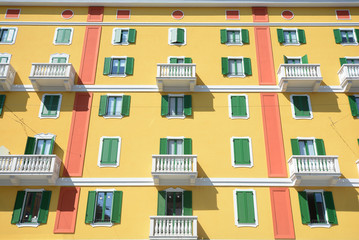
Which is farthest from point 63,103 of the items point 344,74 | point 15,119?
point 344,74

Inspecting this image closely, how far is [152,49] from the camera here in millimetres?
26766

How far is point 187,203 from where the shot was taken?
2164 cm

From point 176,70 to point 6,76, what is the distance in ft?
36.0

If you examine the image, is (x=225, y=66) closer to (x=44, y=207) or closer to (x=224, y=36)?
(x=224, y=36)

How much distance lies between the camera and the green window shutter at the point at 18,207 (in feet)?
69.2

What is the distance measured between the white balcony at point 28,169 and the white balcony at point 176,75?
27.0ft

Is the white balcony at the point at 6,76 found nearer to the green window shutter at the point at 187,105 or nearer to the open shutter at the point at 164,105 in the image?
the open shutter at the point at 164,105

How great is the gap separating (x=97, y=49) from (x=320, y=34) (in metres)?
16.1

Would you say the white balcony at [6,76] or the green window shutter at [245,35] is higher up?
the green window shutter at [245,35]

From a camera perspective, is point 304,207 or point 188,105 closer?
point 304,207

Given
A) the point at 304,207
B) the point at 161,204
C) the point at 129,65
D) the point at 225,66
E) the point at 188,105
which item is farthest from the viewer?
the point at 129,65

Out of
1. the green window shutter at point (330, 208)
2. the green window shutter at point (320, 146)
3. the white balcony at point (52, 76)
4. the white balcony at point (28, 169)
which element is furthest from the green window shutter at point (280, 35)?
the white balcony at point (28, 169)

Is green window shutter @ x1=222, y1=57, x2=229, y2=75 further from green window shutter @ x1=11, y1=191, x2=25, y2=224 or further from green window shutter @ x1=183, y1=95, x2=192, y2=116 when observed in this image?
green window shutter @ x1=11, y1=191, x2=25, y2=224

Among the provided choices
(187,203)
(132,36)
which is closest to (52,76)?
(132,36)
